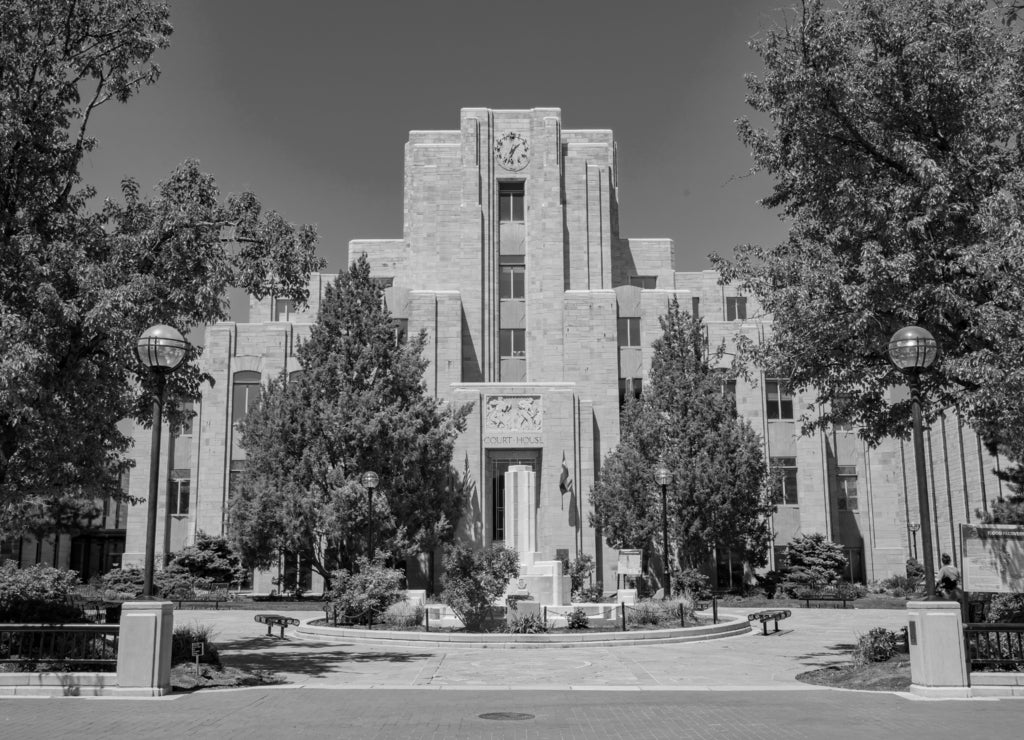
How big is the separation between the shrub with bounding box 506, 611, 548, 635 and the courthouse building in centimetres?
1645

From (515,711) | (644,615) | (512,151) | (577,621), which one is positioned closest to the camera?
(515,711)

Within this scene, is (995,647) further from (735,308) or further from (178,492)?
(735,308)

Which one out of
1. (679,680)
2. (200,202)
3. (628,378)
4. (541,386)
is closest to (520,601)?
(679,680)

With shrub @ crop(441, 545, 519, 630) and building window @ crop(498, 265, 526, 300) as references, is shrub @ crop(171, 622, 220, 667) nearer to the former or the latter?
shrub @ crop(441, 545, 519, 630)

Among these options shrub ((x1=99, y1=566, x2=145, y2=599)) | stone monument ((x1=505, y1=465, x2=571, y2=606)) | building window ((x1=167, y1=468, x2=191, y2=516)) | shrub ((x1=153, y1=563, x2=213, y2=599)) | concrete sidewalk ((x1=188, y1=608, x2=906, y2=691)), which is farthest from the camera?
building window ((x1=167, y1=468, x2=191, y2=516))

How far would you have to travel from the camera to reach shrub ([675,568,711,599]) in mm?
32719

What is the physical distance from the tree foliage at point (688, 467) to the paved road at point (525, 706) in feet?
57.5

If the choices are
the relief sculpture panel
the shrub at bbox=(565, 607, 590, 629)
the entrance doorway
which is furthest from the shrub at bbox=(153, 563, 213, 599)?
the shrub at bbox=(565, 607, 590, 629)

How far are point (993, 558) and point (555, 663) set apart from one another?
320 inches

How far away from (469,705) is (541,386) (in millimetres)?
30857

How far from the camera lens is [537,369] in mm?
47812

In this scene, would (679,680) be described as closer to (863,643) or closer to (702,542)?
(863,643)

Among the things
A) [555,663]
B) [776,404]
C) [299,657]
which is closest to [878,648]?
[555,663]

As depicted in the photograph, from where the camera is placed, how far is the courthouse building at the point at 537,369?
139ft
